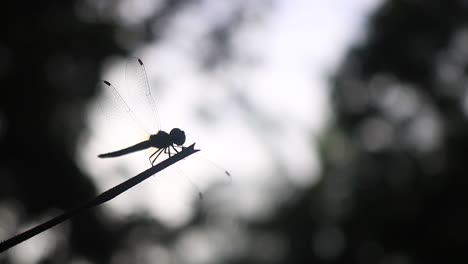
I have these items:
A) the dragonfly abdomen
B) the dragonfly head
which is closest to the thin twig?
A: the dragonfly abdomen

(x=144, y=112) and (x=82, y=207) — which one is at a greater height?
(x=144, y=112)

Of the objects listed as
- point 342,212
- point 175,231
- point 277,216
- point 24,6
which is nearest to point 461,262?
point 342,212

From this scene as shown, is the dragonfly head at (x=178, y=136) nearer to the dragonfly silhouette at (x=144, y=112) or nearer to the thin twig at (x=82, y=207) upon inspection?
the dragonfly silhouette at (x=144, y=112)

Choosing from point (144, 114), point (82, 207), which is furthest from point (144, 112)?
point (82, 207)

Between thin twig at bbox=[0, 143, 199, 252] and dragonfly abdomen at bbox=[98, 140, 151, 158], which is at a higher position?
dragonfly abdomen at bbox=[98, 140, 151, 158]

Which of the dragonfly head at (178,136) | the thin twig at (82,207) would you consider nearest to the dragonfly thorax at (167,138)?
the dragonfly head at (178,136)

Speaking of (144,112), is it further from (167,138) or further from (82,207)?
(82,207)

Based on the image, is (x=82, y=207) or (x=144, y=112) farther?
(x=144, y=112)

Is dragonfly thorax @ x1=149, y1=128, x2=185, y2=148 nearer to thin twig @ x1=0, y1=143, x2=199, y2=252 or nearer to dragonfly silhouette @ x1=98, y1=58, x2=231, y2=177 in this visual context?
dragonfly silhouette @ x1=98, y1=58, x2=231, y2=177

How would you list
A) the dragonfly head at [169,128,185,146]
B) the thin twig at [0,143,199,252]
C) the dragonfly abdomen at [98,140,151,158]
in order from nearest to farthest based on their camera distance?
1. the thin twig at [0,143,199,252]
2. the dragonfly abdomen at [98,140,151,158]
3. the dragonfly head at [169,128,185,146]
